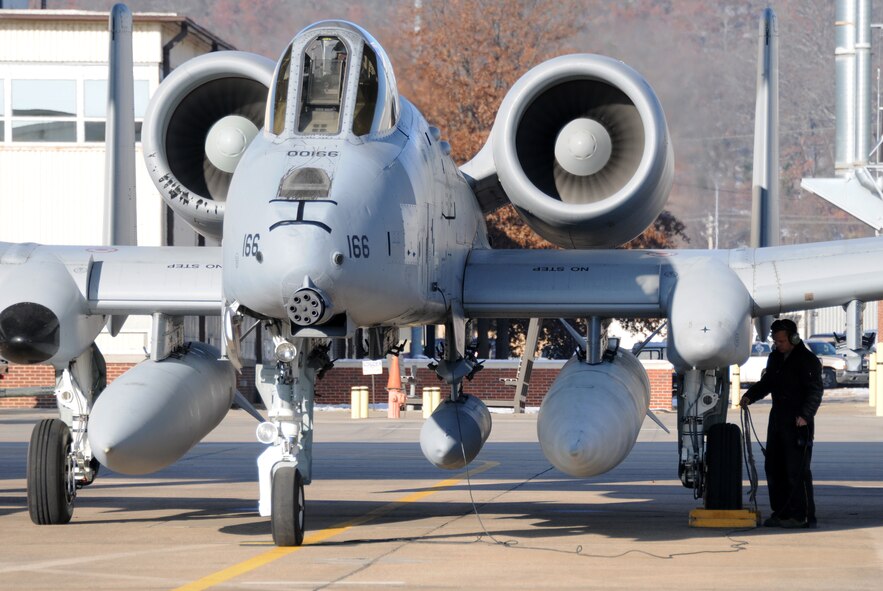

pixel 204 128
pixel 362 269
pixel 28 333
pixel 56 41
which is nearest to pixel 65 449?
pixel 28 333

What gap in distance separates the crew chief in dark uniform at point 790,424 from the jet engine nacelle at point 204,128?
15.5 feet

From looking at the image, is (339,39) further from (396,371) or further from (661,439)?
(396,371)

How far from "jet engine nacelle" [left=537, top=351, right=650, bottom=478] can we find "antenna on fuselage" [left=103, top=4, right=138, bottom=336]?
14.8 ft

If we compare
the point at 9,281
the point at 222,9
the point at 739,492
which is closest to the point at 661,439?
the point at 739,492

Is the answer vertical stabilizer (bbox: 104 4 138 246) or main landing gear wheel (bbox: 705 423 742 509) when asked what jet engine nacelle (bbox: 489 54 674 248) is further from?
vertical stabilizer (bbox: 104 4 138 246)

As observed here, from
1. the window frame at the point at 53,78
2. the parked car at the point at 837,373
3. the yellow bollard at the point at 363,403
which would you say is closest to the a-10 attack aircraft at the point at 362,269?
the yellow bollard at the point at 363,403

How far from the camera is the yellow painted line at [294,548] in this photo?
30.4 feet

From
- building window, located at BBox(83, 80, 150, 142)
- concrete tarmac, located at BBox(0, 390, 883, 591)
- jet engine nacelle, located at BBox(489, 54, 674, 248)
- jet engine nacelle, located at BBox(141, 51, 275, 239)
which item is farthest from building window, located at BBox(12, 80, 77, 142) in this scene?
jet engine nacelle, located at BBox(489, 54, 674, 248)

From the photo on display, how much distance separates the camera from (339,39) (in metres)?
10.7

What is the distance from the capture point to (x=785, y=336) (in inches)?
506

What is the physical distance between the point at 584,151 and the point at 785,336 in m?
2.25

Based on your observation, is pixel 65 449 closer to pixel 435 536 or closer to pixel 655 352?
pixel 435 536

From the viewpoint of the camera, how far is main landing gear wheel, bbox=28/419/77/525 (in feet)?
40.7

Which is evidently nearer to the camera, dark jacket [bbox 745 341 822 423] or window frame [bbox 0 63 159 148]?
dark jacket [bbox 745 341 822 423]
